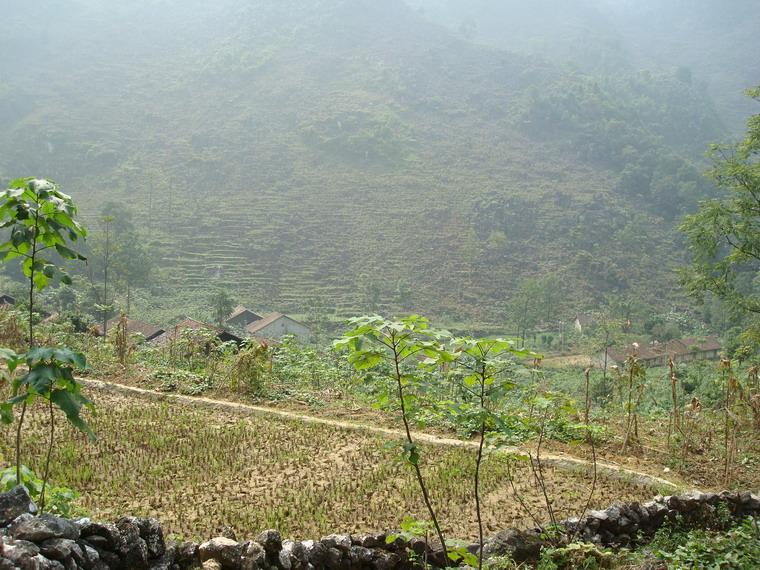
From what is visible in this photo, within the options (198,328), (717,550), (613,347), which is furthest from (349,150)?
(717,550)

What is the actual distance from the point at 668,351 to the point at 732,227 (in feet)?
79.2

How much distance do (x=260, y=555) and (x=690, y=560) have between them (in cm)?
318

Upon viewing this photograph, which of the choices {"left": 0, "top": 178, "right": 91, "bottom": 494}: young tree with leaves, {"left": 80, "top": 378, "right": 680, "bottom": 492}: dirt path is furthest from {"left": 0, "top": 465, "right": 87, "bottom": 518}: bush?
{"left": 80, "top": 378, "right": 680, "bottom": 492}: dirt path

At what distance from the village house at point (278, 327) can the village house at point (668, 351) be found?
17001 millimetres

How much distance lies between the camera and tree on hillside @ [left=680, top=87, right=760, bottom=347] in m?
12.4

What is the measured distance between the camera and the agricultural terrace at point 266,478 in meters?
5.70

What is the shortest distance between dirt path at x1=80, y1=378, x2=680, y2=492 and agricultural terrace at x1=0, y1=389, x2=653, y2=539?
19 centimetres

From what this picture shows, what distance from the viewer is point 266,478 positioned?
683 cm

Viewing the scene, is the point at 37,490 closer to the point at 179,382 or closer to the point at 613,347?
the point at 179,382

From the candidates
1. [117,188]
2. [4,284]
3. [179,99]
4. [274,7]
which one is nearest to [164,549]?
[4,284]

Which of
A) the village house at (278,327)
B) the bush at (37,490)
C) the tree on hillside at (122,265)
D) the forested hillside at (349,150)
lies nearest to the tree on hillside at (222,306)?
the village house at (278,327)

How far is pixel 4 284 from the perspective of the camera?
35.6m

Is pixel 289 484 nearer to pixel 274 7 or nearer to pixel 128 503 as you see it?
pixel 128 503

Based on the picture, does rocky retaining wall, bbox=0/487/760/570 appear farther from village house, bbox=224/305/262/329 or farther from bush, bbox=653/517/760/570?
village house, bbox=224/305/262/329
